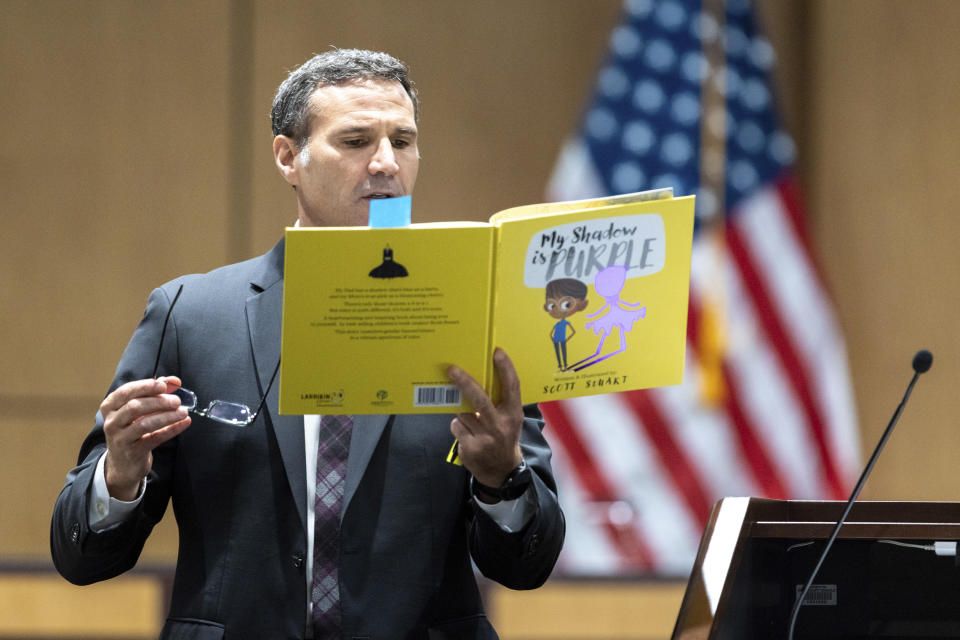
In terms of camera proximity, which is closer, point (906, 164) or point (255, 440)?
point (255, 440)

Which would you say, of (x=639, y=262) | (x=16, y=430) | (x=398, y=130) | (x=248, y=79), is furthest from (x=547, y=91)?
(x=639, y=262)

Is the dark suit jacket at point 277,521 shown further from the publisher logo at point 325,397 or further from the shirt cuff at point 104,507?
the publisher logo at point 325,397

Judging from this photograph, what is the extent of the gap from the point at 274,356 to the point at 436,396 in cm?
38

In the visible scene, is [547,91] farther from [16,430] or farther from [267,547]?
[267,547]

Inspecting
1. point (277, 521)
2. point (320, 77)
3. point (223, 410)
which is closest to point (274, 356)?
point (223, 410)

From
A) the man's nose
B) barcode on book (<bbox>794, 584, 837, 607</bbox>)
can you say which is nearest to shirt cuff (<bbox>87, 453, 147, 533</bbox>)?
the man's nose

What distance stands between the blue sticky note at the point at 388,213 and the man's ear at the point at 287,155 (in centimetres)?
50

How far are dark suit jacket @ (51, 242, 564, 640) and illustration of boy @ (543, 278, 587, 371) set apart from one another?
25cm

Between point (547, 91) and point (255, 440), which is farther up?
point (547, 91)

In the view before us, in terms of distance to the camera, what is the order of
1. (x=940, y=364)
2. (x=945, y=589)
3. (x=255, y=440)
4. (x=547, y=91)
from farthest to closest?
1. (x=547, y=91)
2. (x=940, y=364)
3. (x=255, y=440)
4. (x=945, y=589)

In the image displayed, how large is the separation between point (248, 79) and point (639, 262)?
3.29m

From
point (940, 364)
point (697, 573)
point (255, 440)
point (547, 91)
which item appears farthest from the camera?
point (547, 91)

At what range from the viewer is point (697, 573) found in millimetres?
1593

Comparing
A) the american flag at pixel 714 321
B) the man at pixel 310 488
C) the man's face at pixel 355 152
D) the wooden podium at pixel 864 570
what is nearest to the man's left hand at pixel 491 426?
the man at pixel 310 488
